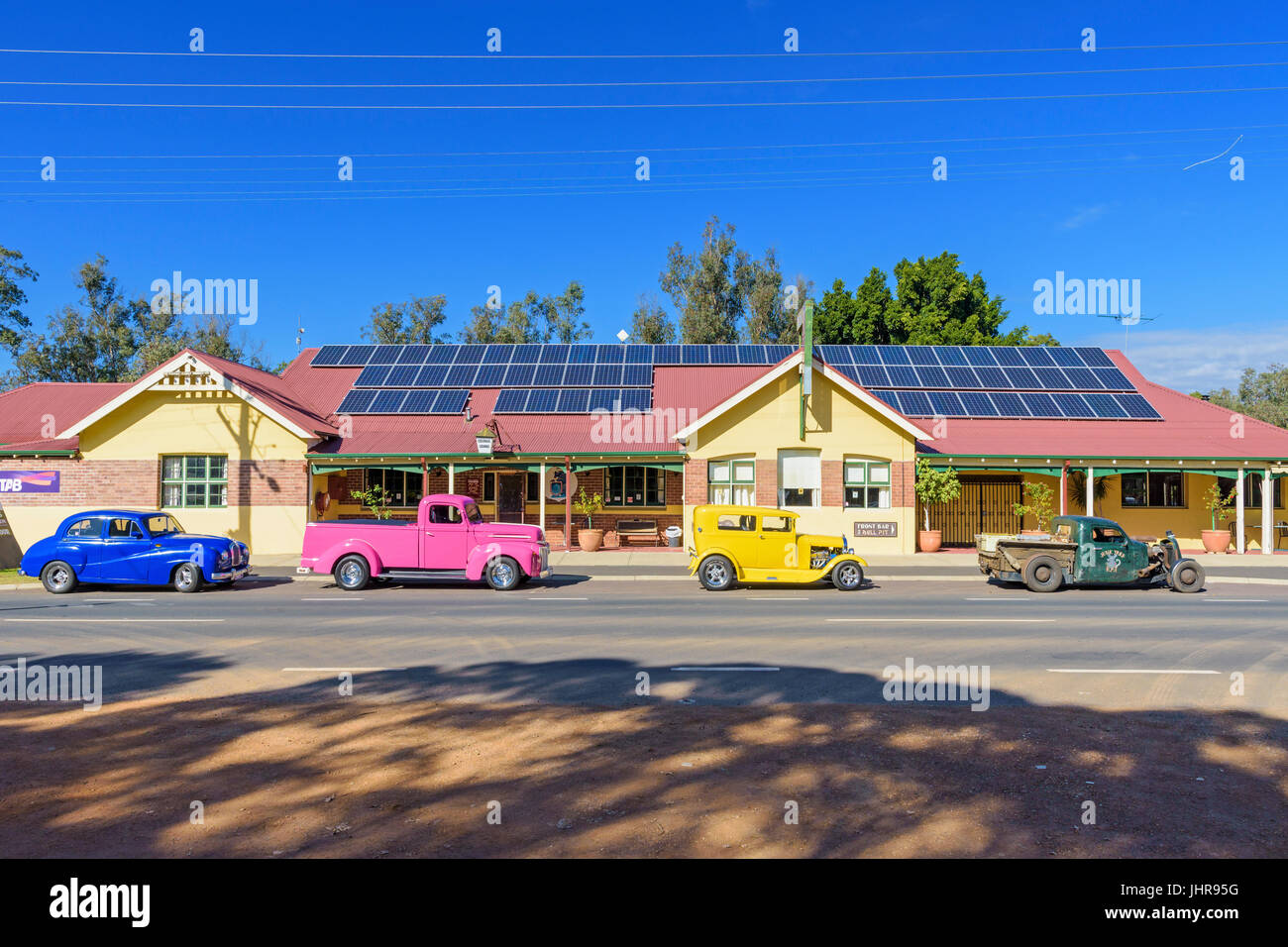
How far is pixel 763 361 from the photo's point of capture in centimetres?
3350

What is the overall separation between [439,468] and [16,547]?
501 inches

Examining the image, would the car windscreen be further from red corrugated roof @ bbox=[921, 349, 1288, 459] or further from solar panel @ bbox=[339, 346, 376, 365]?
red corrugated roof @ bbox=[921, 349, 1288, 459]

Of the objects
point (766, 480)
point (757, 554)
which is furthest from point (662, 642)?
point (766, 480)

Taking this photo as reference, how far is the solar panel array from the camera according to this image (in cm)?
2975

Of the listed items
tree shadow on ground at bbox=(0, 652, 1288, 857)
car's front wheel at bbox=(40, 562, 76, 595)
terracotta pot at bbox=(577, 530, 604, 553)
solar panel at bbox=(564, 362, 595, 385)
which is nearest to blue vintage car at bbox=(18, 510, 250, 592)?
car's front wheel at bbox=(40, 562, 76, 595)

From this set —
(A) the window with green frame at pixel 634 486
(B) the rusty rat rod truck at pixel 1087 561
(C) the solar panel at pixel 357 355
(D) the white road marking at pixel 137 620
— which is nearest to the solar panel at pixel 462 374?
(C) the solar panel at pixel 357 355

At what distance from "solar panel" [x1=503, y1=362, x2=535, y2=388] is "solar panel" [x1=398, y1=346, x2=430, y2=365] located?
12.9 ft

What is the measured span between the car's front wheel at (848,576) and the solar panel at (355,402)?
19.7 m

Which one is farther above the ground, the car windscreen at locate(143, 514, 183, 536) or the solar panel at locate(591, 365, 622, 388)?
the solar panel at locate(591, 365, 622, 388)

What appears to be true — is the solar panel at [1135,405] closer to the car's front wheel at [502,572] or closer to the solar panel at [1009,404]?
the solar panel at [1009,404]

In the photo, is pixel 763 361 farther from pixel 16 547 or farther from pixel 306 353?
pixel 16 547

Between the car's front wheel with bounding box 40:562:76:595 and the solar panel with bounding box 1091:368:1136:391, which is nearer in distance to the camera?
the car's front wheel with bounding box 40:562:76:595

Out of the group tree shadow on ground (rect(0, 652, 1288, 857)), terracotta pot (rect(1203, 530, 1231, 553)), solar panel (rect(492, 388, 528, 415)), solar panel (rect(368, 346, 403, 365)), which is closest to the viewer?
tree shadow on ground (rect(0, 652, 1288, 857))
